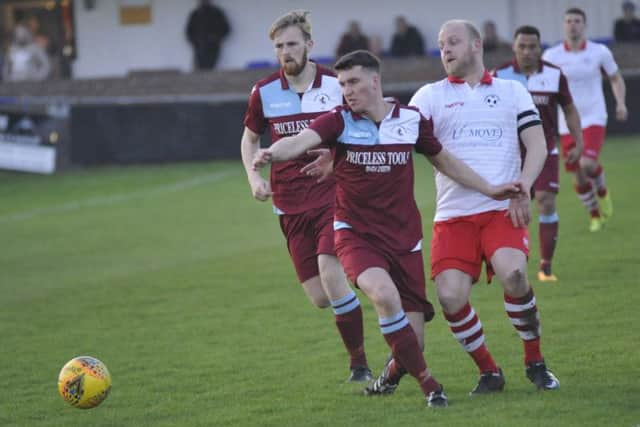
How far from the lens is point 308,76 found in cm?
869

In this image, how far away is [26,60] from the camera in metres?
29.3

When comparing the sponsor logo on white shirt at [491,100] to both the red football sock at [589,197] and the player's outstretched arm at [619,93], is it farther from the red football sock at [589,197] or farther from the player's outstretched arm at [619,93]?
the red football sock at [589,197]

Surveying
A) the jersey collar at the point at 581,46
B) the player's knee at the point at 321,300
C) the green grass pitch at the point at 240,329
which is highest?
the jersey collar at the point at 581,46

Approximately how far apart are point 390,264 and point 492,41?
64.4ft

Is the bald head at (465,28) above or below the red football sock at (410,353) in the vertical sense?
above

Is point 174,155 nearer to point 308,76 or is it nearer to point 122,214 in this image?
point 122,214

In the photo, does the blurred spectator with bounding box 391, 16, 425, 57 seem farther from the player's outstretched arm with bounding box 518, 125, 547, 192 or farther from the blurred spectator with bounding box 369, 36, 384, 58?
the player's outstretched arm with bounding box 518, 125, 547, 192

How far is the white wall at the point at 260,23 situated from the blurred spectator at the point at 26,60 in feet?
5.81

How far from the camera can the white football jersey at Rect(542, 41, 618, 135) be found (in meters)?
14.1

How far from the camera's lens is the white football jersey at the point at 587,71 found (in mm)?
14117

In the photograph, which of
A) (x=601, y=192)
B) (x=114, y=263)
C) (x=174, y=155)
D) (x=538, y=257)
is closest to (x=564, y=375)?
(x=538, y=257)

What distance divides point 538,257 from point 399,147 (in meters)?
6.58

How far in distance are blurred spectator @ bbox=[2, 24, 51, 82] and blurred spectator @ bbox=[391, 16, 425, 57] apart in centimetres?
804

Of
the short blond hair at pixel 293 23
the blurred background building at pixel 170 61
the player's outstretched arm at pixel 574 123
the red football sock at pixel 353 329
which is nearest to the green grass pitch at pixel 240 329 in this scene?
the red football sock at pixel 353 329
